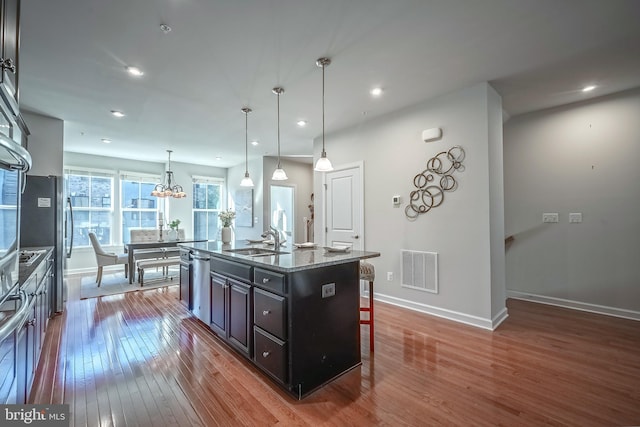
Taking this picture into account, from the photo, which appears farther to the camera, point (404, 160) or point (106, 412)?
point (404, 160)

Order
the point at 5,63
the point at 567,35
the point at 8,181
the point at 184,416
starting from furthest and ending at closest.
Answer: the point at 567,35 < the point at 184,416 < the point at 8,181 < the point at 5,63

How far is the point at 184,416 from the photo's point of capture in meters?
1.74

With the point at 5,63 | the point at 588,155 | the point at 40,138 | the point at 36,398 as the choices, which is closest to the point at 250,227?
the point at 40,138

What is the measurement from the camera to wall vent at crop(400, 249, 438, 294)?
138 inches

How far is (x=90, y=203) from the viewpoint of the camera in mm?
6516

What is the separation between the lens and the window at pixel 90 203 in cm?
633

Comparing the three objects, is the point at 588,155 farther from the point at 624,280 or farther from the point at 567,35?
the point at 567,35

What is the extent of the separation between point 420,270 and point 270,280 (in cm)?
232

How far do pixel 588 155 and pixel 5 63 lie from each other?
5.64 metres

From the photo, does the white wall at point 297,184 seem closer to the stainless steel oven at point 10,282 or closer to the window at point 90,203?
the window at point 90,203

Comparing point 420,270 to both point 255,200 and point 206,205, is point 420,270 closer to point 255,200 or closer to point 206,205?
point 255,200

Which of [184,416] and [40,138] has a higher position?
[40,138]

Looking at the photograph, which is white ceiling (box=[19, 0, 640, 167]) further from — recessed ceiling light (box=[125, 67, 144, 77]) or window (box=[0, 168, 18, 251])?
window (box=[0, 168, 18, 251])

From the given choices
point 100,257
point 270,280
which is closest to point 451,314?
point 270,280
